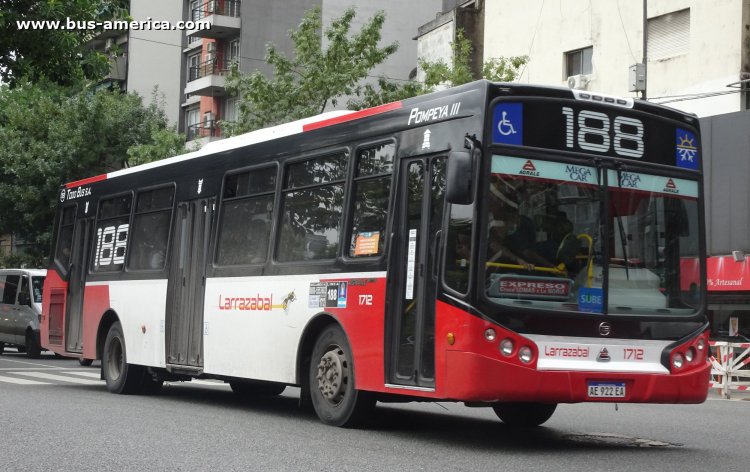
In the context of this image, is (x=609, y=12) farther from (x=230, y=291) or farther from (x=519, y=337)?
(x=519, y=337)

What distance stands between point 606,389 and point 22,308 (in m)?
22.1

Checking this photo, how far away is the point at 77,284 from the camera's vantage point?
1680 cm

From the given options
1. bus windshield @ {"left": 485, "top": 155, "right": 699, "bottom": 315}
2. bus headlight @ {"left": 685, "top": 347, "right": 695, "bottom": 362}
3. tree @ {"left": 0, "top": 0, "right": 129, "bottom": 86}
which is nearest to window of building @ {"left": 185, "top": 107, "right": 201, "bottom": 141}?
tree @ {"left": 0, "top": 0, "right": 129, "bottom": 86}

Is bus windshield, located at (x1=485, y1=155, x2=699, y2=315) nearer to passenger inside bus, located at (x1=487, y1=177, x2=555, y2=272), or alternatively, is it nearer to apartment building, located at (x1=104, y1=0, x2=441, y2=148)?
passenger inside bus, located at (x1=487, y1=177, x2=555, y2=272)

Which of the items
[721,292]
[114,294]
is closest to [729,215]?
[721,292]

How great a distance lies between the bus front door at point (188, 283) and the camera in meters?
13.3

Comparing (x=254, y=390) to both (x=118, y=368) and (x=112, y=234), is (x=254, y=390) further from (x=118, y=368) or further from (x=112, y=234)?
(x=112, y=234)

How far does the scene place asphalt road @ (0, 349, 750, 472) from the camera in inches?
313

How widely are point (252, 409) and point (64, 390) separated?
384 cm

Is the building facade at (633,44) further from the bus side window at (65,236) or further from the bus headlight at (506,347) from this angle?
the bus headlight at (506,347)

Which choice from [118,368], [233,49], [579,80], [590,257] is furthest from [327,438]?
[233,49]

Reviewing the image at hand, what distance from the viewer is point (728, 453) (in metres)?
9.37

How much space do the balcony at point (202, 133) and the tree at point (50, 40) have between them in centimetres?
2768

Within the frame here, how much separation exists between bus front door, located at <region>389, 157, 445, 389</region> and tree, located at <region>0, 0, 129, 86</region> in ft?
41.0
